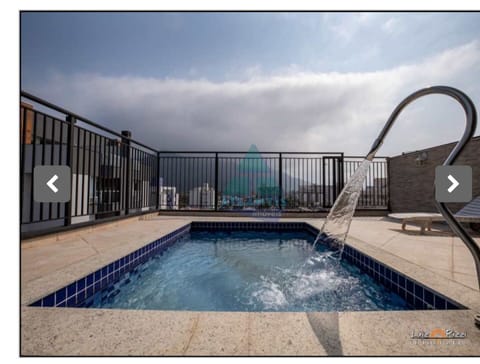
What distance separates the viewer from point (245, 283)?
217cm

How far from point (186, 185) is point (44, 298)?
5478 millimetres

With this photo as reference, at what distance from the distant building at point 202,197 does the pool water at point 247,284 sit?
9.45 ft

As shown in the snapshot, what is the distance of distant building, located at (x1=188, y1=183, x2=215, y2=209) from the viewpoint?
21.1ft

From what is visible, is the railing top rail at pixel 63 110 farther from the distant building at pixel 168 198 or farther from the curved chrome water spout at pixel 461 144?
the curved chrome water spout at pixel 461 144

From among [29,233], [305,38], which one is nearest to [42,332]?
[29,233]

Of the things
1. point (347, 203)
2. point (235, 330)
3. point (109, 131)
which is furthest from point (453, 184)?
point (109, 131)

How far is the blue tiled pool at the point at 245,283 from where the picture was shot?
1.64 metres

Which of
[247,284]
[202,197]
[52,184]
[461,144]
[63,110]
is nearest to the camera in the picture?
[461,144]

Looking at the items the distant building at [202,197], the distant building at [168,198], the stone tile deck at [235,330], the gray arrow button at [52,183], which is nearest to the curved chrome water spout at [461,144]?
the stone tile deck at [235,330]

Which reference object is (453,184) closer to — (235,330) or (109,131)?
(235,330)

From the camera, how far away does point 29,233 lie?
2.25 m

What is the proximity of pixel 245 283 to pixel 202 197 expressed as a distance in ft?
14.8

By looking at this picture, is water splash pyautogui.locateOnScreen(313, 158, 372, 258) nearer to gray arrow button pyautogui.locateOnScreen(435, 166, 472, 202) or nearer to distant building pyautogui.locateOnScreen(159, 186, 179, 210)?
gray arrow button pyautogui.locateOnScreen(435, 166, 472, 202)
